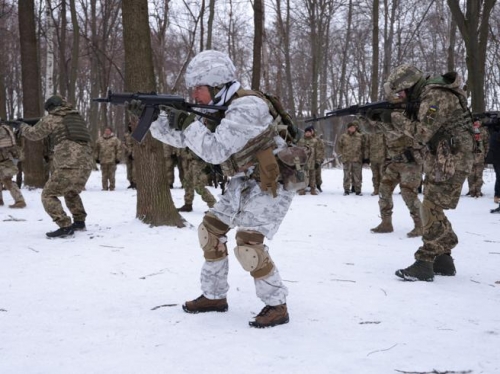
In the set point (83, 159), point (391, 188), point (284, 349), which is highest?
point (83, 159)

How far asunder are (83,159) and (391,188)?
4.42 metres

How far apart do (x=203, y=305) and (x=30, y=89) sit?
10.9 meters

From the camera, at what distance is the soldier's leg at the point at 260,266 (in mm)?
3281

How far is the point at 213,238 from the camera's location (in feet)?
11.5

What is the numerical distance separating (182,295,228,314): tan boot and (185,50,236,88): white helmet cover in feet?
5.16

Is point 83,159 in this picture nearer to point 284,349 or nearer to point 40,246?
point 40,246

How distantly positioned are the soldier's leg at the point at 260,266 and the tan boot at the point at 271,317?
0.11ft

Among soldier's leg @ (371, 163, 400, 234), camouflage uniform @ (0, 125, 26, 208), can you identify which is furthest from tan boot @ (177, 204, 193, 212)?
soldier's leg @ (371, 163, 400, 234)

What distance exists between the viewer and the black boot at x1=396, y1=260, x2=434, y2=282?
176 inches

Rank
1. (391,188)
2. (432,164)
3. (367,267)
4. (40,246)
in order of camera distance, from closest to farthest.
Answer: (432,164) < (367,267) < (40,246) < (391,188)

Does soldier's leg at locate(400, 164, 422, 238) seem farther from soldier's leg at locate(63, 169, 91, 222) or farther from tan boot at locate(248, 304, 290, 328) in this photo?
soldier's leg at locate(63, 169, 91, 222)

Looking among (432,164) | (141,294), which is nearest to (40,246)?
(141,294)

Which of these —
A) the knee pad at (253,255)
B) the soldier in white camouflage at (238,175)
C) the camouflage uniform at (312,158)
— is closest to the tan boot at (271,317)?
the soldier in white camouflage at (238,175)

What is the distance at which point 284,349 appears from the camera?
2.91 meters
